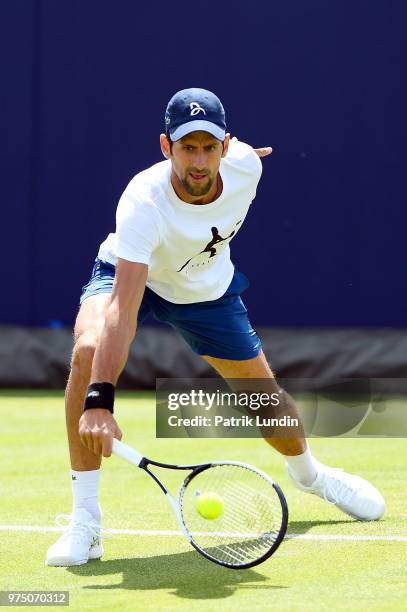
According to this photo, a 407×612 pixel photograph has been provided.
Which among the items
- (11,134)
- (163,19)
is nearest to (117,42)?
(163,19)

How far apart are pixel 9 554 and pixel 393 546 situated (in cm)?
129

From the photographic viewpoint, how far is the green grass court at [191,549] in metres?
3.59

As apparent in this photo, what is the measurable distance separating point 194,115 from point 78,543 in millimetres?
1444

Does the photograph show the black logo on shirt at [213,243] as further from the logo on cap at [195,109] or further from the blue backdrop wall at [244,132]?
the blue backdrop wall at [244,132]

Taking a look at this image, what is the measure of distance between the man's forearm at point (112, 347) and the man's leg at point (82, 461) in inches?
9.6

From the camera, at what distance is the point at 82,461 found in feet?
14.0

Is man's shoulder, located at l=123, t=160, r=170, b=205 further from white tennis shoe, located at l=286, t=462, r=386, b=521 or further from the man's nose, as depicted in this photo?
white tennis shoe, located at l=286, t=462, r=386, b=521

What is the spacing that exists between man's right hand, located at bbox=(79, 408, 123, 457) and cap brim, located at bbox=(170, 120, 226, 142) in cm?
95

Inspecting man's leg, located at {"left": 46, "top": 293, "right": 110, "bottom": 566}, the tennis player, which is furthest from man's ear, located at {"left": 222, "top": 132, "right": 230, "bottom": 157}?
man's leg, located at {"left": 46, "top": 293, "right": 110, "bottom": 566}

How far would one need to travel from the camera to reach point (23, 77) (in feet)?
31.1

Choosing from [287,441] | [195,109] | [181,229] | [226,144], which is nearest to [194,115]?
[195,109]

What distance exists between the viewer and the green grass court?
3.59m

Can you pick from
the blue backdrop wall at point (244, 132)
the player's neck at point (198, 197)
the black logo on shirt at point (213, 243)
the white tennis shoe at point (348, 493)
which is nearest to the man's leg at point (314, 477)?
the white tennis shoe at point (348, 493)

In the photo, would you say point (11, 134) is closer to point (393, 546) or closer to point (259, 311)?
point (259, 311)
